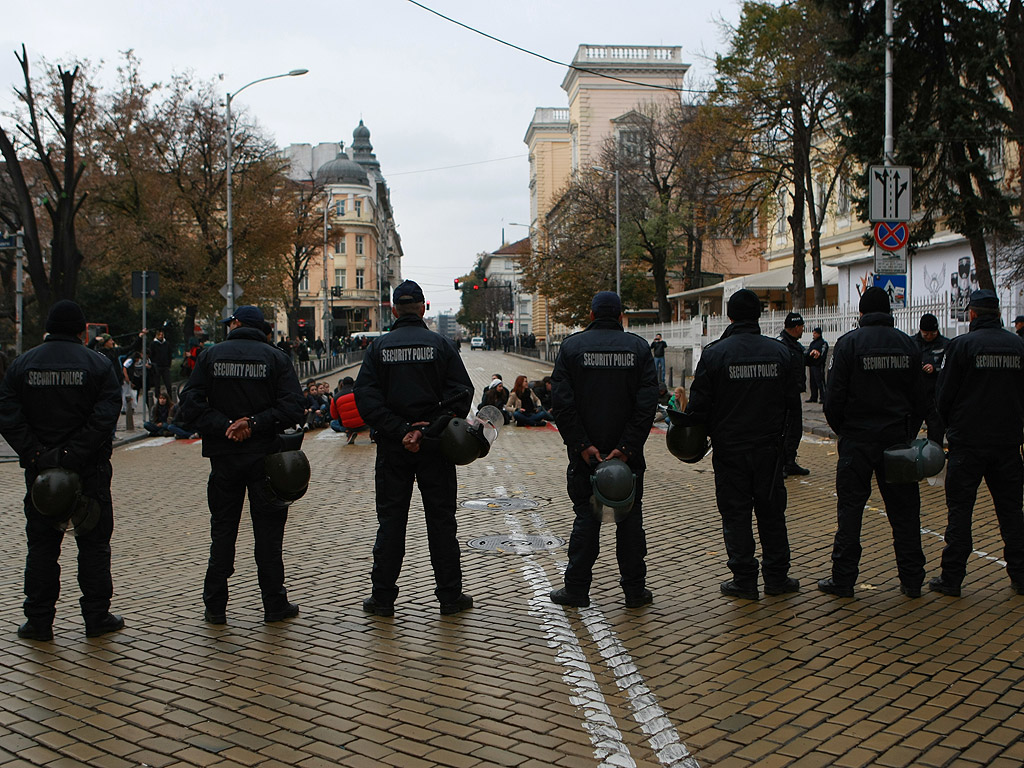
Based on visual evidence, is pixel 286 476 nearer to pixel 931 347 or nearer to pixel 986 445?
pixel 986 445

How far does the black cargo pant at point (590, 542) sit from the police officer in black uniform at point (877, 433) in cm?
130

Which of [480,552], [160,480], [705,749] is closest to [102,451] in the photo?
[480,552]

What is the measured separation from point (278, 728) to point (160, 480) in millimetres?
9941

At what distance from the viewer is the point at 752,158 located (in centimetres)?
3484

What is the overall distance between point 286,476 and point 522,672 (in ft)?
6.24

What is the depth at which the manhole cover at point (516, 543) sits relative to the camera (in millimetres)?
8250

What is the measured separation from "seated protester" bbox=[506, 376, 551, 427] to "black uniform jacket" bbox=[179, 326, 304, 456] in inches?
602

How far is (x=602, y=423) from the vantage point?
630 cm

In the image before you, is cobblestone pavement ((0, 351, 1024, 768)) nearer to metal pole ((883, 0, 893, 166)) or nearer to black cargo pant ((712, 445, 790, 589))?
black cargo pant ((712, 445, 790, 589))

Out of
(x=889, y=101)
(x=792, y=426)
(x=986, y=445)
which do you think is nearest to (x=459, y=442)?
(x=792, y=426)

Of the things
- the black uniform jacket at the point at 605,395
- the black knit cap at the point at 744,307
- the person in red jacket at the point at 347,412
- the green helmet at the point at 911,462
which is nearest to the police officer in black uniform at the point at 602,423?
the black uniform jacket at the point at 605,395

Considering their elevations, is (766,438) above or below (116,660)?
above

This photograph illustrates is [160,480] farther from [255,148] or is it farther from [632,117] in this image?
[632,117]

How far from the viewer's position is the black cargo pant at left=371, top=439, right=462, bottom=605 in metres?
6.19
